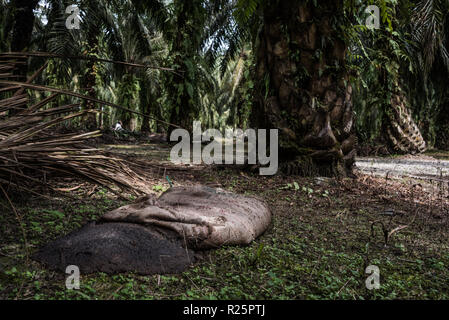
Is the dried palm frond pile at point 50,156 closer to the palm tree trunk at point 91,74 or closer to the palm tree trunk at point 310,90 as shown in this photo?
the palm tree trunk at point 310,90

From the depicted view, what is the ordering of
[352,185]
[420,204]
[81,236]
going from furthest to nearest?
1. [352,185]
2. [420,204]
3. [81,236]

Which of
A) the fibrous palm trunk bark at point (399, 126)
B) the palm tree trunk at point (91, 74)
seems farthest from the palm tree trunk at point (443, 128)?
the palm tree trunk at point (91, 74)

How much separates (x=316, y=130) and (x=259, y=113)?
776 millimetres

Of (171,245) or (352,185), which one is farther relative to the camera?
(352,185)

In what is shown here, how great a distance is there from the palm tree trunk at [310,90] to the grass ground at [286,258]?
914mm

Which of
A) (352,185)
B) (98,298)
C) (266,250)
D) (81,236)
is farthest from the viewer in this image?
(352,185)

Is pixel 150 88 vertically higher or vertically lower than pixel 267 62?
higher

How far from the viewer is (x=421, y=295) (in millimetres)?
1525

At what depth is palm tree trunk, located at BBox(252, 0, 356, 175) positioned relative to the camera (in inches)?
154

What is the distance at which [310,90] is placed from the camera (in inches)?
156

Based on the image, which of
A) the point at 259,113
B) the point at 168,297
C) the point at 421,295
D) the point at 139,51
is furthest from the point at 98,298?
the point at 139,51

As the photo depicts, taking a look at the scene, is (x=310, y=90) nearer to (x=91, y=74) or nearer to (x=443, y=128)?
(x=91, y=74)

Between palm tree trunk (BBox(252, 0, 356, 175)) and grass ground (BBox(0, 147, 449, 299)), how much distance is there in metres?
0.91
